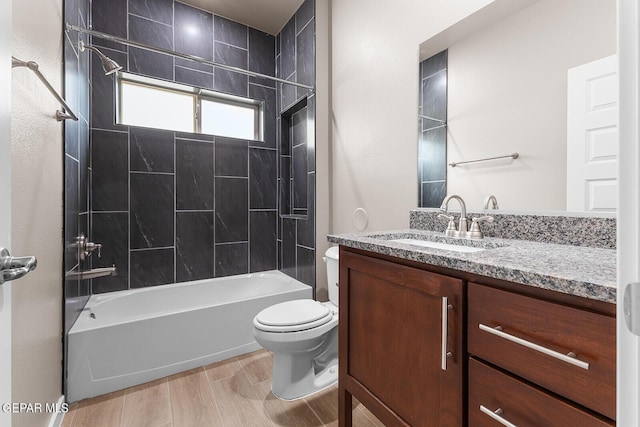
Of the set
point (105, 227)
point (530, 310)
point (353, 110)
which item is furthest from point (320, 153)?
point (530, 310)

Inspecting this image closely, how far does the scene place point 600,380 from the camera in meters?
0.56

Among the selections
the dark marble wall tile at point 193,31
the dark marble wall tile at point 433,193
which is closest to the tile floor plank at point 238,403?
the dark marble wall tile at point 433,193

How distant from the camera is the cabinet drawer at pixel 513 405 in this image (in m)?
0.61

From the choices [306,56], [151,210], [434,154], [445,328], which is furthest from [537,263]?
[151,210]

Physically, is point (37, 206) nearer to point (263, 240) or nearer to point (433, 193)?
point (433, 193)

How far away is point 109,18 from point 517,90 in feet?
9.47

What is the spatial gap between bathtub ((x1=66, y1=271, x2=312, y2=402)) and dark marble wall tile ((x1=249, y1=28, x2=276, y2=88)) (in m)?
2.15

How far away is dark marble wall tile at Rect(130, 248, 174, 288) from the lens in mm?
2422

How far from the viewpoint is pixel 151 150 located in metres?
2.48

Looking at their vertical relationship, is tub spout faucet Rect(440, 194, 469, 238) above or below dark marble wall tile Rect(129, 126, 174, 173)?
below

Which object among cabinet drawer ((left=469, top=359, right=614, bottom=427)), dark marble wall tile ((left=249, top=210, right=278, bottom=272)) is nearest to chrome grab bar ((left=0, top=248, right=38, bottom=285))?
cabinet drawer ((left=469, top=359, right=614, bottom=427))

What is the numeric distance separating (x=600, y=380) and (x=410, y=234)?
37.1 inches

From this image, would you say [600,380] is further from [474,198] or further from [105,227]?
[105,227]

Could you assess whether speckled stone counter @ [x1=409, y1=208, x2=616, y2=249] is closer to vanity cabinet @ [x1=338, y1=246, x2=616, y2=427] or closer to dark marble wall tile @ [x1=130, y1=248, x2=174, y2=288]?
vanity cabinet @ [x1=338, y1=246, x2=616, y2=427]
